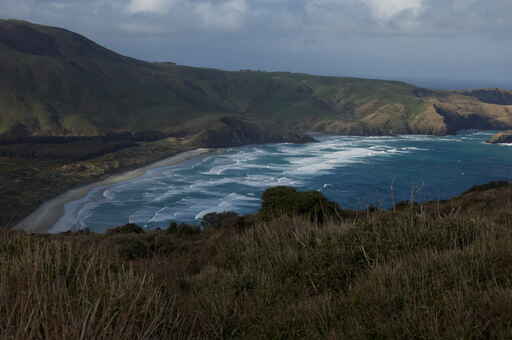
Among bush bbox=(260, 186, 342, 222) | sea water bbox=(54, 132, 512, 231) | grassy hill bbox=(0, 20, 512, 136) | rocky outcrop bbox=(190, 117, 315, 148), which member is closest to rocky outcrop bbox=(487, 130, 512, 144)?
sea water bbox=(54, 132, 512, 231)

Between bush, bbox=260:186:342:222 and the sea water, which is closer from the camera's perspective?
bush, bbox=260:186:342:222

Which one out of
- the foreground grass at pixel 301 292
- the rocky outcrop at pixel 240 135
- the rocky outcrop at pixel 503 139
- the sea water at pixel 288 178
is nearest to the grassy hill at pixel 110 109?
the rocky outcrop at pixel 240 135

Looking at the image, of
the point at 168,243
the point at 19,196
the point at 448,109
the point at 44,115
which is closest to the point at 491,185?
the point at 168,243

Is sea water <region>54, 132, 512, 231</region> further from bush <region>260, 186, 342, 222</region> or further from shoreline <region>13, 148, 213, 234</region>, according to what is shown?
bush <region>260, 186, 342, 222</region>

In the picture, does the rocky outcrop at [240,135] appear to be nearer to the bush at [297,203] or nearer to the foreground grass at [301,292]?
the bush at [297,203]

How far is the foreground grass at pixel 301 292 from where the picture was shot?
3.69 metres

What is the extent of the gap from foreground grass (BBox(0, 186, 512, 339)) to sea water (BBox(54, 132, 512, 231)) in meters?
30.2

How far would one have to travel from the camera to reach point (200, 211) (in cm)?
6059

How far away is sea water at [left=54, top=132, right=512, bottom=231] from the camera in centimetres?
6162

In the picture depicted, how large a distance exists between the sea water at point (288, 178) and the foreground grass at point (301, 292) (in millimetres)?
30242

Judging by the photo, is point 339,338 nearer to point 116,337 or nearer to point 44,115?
point 116,337

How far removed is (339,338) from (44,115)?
6320 inches

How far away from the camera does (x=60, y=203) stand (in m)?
69.4

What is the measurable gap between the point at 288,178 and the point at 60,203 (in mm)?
39445
